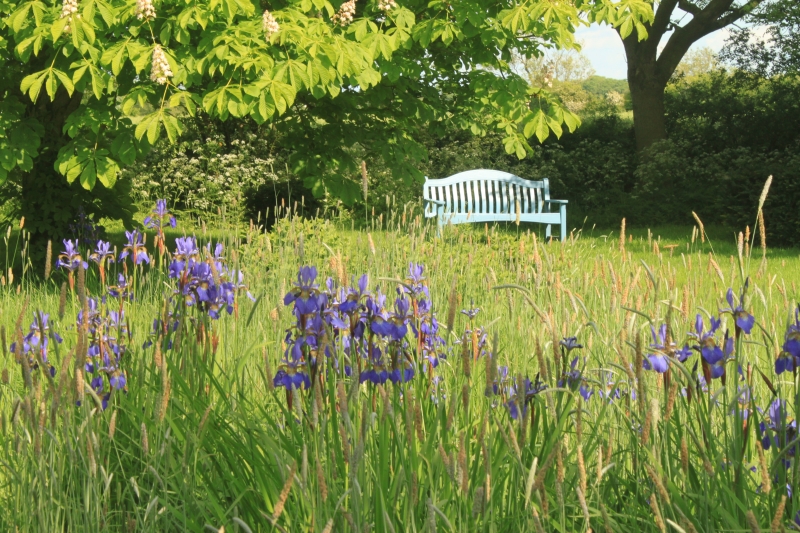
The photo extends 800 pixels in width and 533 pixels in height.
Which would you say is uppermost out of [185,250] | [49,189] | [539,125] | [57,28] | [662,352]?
[57,28]

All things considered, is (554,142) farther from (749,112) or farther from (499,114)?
(499,114)

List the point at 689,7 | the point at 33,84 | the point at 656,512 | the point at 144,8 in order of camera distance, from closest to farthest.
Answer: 1. the point at 656,512
2. the point at 144,8
3. the point at 33,84
4. the point at 689,7

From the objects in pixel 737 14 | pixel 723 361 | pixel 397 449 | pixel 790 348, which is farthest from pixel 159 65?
pixel 737 14

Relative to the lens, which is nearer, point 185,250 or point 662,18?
point 185,250

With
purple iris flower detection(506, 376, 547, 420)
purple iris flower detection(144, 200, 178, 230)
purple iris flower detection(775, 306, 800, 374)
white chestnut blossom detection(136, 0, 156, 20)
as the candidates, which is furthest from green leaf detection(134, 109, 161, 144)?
purple iris flower detection(775, 306, 800, 374)

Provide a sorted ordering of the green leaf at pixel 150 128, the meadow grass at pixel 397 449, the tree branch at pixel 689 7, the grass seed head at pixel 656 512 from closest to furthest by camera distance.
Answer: the grass seed head at pixel 656 512, the meadow grass at pixel 397 449, the green leaf at pixel 150 128, the tree branch at pixel 689 7

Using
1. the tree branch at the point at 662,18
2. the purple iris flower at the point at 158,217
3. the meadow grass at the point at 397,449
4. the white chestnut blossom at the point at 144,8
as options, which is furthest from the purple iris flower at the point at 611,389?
the tree branch at the point at 662,18

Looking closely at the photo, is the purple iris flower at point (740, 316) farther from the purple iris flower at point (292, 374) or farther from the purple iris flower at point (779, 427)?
the purple iris flower at point (292, 374)

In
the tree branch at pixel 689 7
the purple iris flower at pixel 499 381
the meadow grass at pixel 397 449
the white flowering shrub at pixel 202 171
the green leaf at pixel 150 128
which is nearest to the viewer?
the meadow grass at pixel 397 449

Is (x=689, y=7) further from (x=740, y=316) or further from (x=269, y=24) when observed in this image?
(x=740, y=316)

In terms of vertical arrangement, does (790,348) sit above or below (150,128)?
below

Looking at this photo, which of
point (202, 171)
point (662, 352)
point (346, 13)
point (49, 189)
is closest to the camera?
point (662, 352)

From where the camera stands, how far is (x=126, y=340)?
2.66m

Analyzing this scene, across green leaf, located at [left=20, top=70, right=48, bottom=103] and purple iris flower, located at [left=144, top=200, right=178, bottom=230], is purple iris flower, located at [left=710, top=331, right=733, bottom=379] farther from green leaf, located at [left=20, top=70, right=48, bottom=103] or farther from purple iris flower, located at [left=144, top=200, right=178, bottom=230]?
green leaf, located at [left=20, top=70, right=48, bottom=103]
